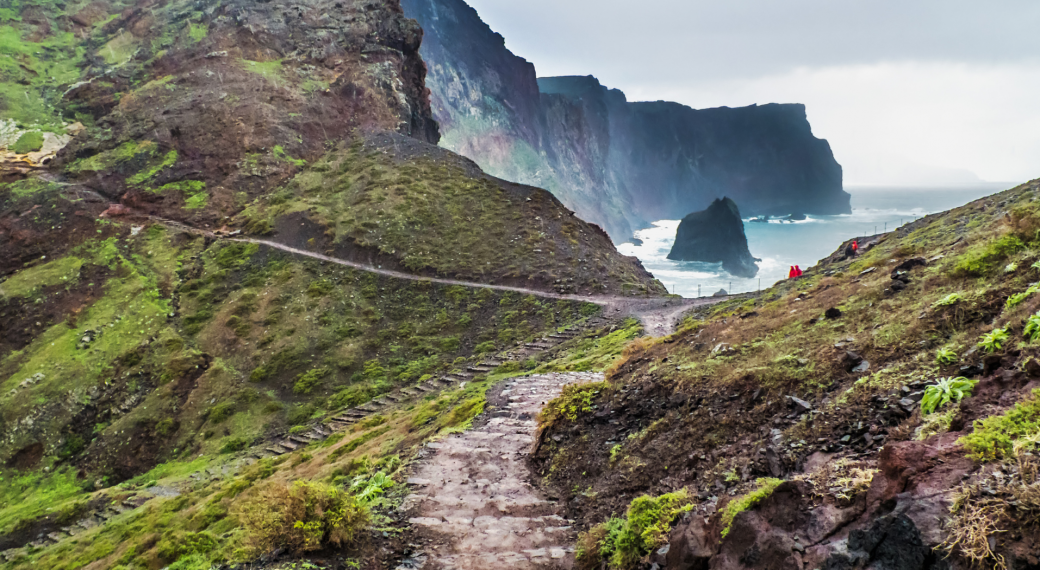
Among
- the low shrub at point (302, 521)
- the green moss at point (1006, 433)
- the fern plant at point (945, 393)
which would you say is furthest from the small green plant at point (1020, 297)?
the low shrub at point (302, 521)

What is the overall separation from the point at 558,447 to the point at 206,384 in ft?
100

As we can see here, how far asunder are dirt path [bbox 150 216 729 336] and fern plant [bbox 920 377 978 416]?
22.3 metres

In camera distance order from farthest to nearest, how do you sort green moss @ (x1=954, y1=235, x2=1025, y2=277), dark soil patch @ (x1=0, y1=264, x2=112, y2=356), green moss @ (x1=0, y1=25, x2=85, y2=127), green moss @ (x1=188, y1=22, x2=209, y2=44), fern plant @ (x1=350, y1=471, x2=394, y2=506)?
green moss @ (x1=188, y1=22, x2=209, y2=44), green moss @ (x1=0, y1=25, x2=85, y2=127), dark soil patch @ (x1=0, y1=264, x2=112, y2=356), fern plant @ (x1=350, y1=471, x2=394, y2=506), green moss @ (x1=954, y1=235, x2=1025, y2=277)

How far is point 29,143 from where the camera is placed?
53.2m

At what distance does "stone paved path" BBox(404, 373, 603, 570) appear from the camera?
8078 millimetres

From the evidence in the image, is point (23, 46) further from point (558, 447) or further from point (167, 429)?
point (558, 447)

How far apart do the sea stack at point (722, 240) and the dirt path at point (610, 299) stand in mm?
106181

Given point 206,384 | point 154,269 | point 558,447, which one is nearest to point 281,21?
point 154,269

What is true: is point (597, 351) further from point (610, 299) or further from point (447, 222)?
point (447, 222)

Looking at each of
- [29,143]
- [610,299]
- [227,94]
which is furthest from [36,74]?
[610,299]

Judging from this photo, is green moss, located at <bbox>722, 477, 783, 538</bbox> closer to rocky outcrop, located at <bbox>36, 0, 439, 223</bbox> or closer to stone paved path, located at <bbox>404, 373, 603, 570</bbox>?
stone paved path, located at <bbox>404, 373, 603, 570</bbox>

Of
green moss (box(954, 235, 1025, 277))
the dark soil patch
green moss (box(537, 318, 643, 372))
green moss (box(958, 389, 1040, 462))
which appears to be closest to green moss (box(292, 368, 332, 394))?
green moss (box(537, 318, 643, 372))

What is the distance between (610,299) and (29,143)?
206 feet

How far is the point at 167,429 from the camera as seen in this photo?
1181 inches
